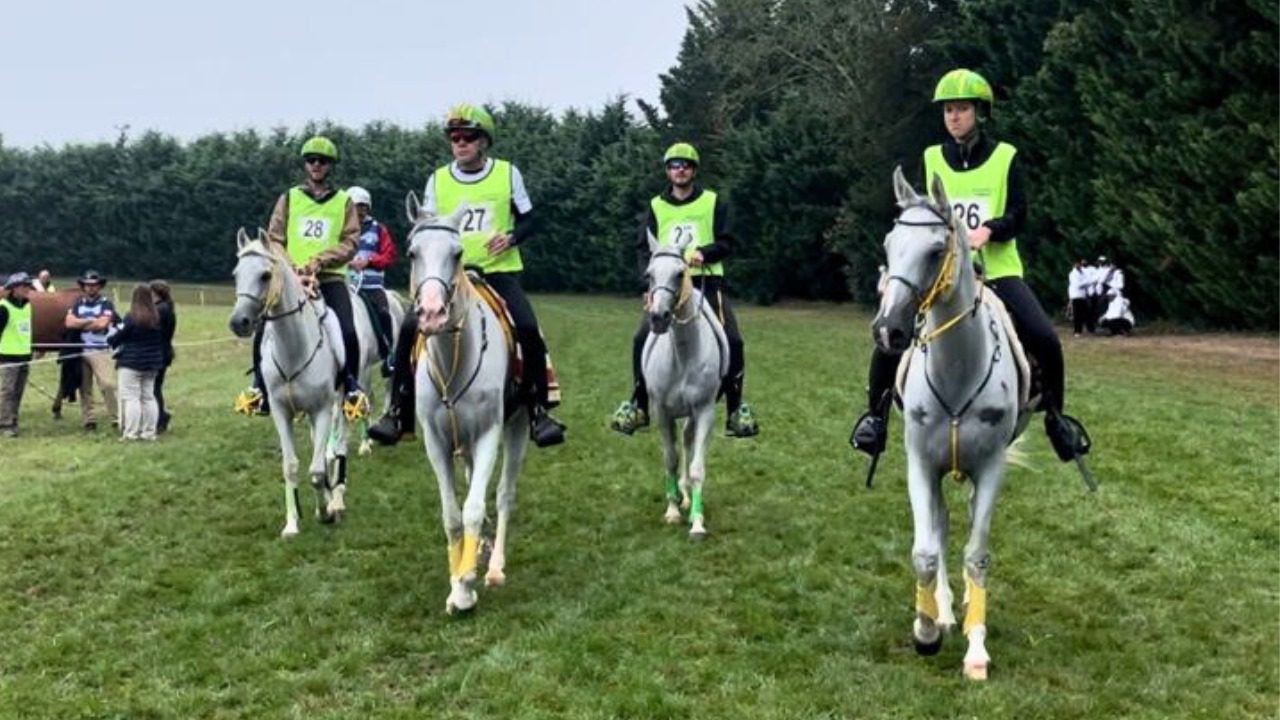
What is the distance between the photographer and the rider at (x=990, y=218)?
7.29 meters

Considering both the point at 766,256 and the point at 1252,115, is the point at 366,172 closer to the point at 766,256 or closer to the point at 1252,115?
the point at 766,256

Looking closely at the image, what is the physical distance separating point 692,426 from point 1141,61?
1115 inches

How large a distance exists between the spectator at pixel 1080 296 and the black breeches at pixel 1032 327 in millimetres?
27688

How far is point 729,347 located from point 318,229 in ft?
13.3

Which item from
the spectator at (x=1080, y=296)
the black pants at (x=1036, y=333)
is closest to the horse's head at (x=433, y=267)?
the black pants at (x=1036, y=333)

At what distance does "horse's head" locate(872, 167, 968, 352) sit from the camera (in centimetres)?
585

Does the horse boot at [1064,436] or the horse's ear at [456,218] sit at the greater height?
the horse's ear at [456,218]

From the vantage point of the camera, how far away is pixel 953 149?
7.58 metres

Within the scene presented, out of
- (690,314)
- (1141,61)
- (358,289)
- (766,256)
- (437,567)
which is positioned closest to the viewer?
(437,567)

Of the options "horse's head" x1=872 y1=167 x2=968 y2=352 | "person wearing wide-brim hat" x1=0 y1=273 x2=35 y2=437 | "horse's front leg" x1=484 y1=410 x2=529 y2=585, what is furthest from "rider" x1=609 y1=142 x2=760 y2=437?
"person wearing wide-brim hat" x1=0 y1=273 x2=35 y2=437

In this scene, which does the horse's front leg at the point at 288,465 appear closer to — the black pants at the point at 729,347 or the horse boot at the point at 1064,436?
the black pants at the point at 729,347

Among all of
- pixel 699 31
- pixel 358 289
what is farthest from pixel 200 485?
pixel 699 31

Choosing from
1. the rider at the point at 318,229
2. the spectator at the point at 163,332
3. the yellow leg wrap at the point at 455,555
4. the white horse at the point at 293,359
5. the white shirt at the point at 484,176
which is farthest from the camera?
the spectator at the point at 163,332

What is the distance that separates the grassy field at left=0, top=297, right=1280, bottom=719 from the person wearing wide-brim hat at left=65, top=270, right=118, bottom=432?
121 inches
